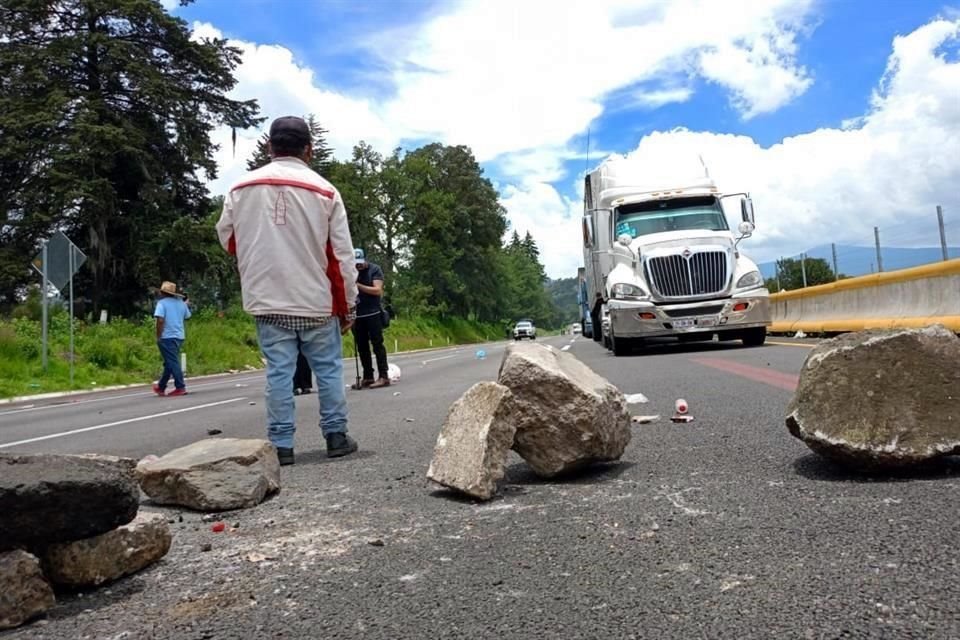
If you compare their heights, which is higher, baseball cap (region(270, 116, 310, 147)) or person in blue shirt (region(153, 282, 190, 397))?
baseball cap (region(270, 116, 310, 147))

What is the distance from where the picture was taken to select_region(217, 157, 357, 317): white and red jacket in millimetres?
4473

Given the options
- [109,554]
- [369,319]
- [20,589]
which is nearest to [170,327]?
[369,319]

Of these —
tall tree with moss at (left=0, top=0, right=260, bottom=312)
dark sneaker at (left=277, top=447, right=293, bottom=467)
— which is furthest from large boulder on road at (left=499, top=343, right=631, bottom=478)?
tall tree with moss at (left=0, top=0, right=260, bottom=312)

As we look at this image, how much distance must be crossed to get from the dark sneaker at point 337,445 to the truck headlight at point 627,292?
350 inches

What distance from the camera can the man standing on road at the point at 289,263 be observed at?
14.7 ft

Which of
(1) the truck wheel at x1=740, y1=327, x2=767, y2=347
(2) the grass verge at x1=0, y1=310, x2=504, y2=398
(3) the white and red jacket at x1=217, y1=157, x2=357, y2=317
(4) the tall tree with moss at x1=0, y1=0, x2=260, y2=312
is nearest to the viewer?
(3) the white and red jacket at x1=217, y1=157, x2=357, y2=317

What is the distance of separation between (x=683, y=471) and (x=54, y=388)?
54.3 feet

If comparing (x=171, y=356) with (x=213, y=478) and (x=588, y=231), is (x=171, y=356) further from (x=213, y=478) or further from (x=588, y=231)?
(x=213, y=478)

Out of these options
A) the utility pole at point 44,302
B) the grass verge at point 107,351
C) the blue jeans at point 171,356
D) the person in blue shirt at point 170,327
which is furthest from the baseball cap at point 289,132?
the utility pole at point 44,302

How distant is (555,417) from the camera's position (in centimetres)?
364

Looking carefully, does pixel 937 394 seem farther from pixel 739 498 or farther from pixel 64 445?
pixel 64 445

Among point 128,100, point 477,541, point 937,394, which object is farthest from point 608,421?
point 128,100

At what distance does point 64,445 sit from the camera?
652 centimetres

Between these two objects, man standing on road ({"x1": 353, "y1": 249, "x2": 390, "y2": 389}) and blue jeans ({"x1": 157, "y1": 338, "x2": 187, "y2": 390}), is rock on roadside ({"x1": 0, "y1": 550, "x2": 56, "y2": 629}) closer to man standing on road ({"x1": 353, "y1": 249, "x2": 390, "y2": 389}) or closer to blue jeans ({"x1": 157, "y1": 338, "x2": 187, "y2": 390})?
man standing on road ({"x1": 353, "y1": 249, "x2": 390, "y2": 389})
